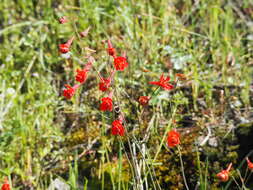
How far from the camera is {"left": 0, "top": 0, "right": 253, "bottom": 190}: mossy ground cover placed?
7.59 ft

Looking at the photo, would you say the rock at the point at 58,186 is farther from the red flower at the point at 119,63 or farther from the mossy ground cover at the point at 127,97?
the red flower at the point at 119,63

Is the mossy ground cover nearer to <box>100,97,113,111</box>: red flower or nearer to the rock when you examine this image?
the rock

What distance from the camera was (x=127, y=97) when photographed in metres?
2.58

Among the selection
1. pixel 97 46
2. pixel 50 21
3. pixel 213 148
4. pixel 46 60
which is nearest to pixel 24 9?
pixel 50 21

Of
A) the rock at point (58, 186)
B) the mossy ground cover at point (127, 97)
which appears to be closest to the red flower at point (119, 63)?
the mossy ground cover at point (127, 97)

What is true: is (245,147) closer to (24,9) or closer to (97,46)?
(97,46)

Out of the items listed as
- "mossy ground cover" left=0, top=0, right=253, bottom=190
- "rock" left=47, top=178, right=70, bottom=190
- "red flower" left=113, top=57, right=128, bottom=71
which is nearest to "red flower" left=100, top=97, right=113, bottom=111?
"red flower" left=113, top=57, right=128, bottom=71

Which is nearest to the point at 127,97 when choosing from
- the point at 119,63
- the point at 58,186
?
the point at 58,186

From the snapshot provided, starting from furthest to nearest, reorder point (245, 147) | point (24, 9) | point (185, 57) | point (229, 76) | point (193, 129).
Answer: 1. point (24, 9)
2. point (229, 76)
3. point (185, 57)
4. point (193, 129)
5. point (245, 147)

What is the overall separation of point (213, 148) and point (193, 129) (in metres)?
0.29

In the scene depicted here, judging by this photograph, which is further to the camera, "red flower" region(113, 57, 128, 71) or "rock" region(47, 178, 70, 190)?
"rock" region(47, 178, 70, 190)

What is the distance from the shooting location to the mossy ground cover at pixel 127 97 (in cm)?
231

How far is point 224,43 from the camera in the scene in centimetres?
321

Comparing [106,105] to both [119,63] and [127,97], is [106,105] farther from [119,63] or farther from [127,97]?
[127,97]
